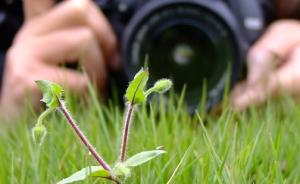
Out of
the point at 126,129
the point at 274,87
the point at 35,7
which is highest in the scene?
the point at 35,7

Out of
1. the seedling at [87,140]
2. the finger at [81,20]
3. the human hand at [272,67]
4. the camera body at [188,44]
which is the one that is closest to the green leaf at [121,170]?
the seedling at [87,140]

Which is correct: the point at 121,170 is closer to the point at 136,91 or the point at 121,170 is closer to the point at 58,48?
the point at 136,91

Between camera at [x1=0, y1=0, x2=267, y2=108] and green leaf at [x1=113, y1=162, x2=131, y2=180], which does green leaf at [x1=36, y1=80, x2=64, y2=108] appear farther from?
camera at [x1=0, y1=0, x2=267, y2=108]

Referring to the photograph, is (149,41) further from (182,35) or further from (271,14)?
(271,14)

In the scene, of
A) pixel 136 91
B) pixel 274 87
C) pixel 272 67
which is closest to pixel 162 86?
pixel 136 91

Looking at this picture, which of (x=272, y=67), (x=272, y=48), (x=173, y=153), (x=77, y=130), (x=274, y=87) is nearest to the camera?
(x=77, y=130)

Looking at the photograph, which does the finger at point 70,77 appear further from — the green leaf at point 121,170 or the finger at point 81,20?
the green leaf at point 121,170

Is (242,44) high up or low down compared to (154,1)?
down

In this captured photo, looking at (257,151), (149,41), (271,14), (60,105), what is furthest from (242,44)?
(60,105)
